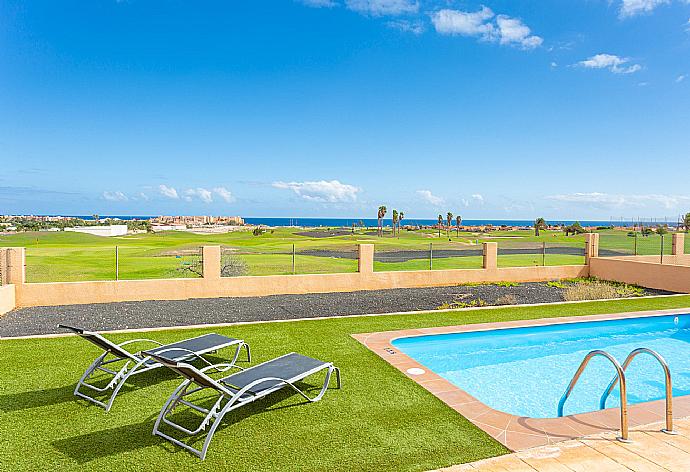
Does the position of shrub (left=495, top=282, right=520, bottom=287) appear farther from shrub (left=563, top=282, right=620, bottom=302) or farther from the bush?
the bush

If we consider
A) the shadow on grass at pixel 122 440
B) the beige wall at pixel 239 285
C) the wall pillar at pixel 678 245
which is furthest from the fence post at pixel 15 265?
the wall pillar at pixel 678 245

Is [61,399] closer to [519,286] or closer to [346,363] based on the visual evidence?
[346,363]

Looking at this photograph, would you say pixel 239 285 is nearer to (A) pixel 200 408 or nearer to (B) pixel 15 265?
(B) pixel 15 265

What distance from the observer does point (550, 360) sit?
8266 mm

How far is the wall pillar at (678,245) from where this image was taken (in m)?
20.8

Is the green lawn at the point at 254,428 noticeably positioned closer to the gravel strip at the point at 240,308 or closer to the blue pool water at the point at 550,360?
the blue pool water at the point at 550,360

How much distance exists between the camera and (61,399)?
5125mm

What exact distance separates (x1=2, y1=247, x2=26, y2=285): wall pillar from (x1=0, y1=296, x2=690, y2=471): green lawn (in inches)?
236

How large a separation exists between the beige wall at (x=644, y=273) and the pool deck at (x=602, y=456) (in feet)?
45.6

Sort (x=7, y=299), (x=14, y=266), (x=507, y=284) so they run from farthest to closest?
(x=507, y=284), (x=14, y=266), (x=7, y=299)

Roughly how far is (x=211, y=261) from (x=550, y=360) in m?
9.55

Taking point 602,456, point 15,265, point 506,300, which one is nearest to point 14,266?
point 15,265

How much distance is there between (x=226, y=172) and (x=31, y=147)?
74.3ft

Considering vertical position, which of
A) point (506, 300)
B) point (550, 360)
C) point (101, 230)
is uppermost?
point (101, 230)
